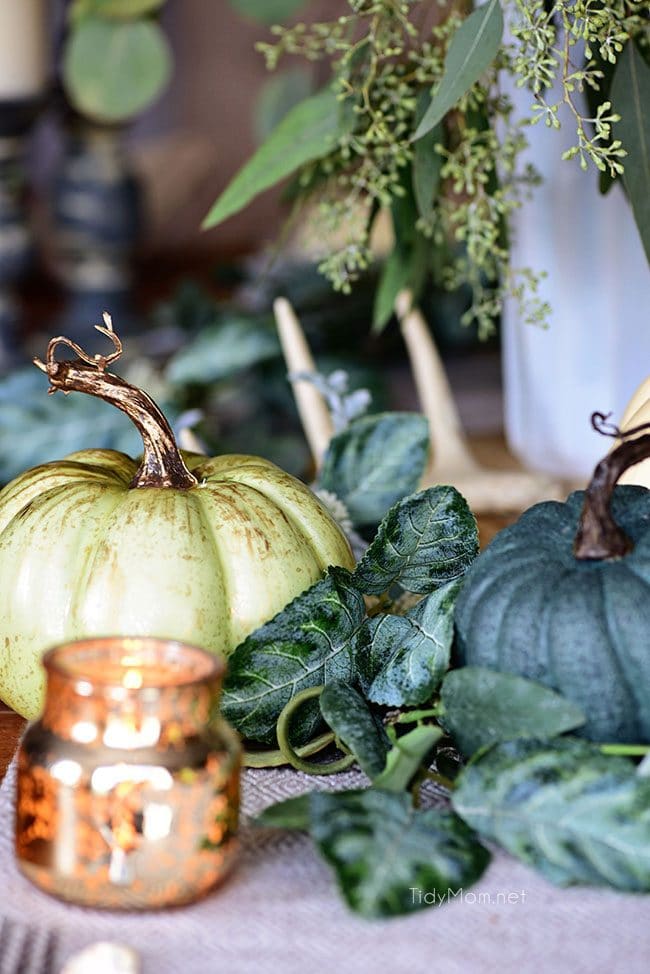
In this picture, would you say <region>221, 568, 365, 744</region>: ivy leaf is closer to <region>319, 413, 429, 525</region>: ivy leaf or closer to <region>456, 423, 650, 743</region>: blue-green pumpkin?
<region>456, 423, 650, 743</region>: blue-green pumpkin

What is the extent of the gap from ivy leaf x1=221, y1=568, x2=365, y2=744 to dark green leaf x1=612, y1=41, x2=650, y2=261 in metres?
0.29

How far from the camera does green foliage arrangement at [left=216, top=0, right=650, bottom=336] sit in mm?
624

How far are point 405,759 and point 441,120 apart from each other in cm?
42

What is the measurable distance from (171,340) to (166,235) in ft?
6.07

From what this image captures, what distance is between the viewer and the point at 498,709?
438 millimetres

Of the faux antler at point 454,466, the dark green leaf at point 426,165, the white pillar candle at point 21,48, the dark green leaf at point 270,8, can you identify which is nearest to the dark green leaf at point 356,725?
the dark green leaf at point 426,165

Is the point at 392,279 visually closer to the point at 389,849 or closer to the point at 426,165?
the point at 426,165

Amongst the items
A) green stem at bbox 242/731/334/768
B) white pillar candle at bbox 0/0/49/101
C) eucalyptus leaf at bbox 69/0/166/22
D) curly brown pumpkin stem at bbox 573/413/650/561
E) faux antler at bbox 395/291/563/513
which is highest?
eucalyptus leaf at bbox 69/0/166/22

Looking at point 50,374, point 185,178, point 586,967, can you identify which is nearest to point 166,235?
point 185,178

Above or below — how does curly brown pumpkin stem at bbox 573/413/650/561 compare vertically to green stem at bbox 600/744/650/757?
above

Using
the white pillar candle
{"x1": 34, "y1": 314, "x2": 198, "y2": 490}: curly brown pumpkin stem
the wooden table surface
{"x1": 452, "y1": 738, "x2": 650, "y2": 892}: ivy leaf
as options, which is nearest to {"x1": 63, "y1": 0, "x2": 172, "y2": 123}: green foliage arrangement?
the white pillar candle

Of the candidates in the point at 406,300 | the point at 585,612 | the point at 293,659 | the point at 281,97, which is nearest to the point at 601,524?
the point at 585,612

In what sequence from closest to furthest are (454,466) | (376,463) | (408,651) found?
1. (408,651)
2. (376,463)
3. (454,466)

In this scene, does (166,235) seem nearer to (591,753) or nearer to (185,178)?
(185,178)
